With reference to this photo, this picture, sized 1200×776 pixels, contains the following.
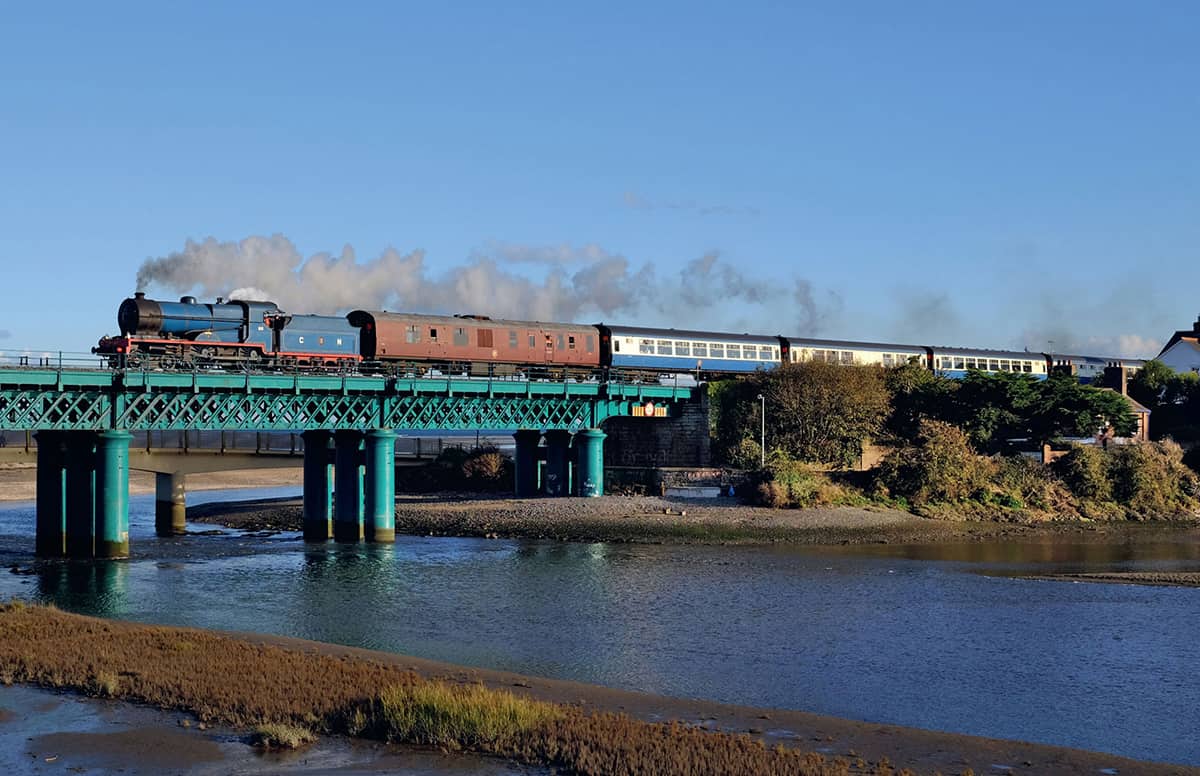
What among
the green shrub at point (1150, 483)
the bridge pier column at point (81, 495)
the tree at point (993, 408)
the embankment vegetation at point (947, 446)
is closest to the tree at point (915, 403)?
the embankment vegetation at point (947, 446)

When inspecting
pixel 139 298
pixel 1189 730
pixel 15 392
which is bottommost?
pixel 1189 730

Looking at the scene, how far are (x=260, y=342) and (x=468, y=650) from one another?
110 feet

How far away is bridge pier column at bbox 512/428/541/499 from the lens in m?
77.9

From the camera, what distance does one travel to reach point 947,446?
252 ft

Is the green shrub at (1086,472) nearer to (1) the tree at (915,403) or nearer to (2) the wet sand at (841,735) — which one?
(1) the tree at (915,403)

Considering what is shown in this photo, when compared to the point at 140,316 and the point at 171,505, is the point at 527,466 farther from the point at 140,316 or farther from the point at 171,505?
the point at 140,316

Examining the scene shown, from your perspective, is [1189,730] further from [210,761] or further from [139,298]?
[139,298]

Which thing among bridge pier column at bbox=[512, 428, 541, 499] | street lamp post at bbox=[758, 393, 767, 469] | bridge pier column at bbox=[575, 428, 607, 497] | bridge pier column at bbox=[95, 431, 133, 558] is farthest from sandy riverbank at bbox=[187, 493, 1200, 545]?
bridge pier column at bbox=[95, 431, 133, 558]

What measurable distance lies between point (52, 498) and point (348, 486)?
14.1 meters

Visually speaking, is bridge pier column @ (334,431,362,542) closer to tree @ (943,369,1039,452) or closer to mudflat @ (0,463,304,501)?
tree @ (943,369,1039,452)

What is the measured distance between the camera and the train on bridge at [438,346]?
60.1 m

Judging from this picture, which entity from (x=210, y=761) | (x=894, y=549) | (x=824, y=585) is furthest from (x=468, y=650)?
(x=894, y=549)

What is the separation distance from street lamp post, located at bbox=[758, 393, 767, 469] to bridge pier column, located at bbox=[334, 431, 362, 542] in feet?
77.6

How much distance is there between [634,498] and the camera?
72062 mm
